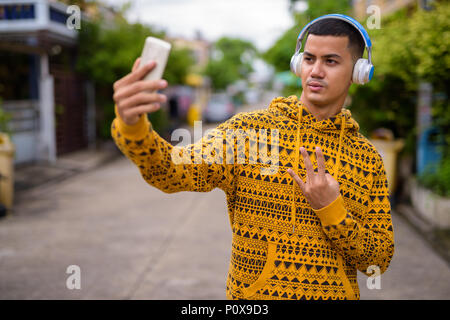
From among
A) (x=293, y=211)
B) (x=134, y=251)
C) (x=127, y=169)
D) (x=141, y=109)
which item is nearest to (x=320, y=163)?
(x=293, y=211)

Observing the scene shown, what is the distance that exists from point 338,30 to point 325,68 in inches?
5.6

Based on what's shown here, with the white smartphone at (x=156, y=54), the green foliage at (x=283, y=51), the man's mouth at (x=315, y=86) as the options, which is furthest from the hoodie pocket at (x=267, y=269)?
the green foliage at (x=283, y=51)

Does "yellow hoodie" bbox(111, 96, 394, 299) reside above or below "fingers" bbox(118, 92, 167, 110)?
below

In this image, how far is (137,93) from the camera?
1205 millimetres

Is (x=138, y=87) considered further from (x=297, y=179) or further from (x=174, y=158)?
(x=297, y=179)

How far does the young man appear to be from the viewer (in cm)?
167

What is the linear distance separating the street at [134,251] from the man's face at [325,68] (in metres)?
3.23

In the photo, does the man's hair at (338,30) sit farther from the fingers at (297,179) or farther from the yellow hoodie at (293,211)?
the fingers at (297,179)

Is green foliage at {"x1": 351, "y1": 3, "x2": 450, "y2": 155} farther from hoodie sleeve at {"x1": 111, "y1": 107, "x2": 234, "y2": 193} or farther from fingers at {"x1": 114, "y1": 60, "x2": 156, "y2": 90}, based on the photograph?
fingers at {"x1": 114, "y1": 60, "x2": 156, "y2": 90}

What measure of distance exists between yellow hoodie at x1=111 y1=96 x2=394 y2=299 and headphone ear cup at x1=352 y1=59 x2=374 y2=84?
158 millimetres

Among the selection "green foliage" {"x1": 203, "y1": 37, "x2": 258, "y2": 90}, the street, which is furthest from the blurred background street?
"green foliage" {"x1": 203, "y1": 37, "x2": 258, "y2": 90}

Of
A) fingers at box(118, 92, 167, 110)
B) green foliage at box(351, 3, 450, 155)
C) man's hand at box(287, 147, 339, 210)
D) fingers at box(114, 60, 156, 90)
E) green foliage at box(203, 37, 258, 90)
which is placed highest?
green foliage at box(203, 37, 258, 90)
